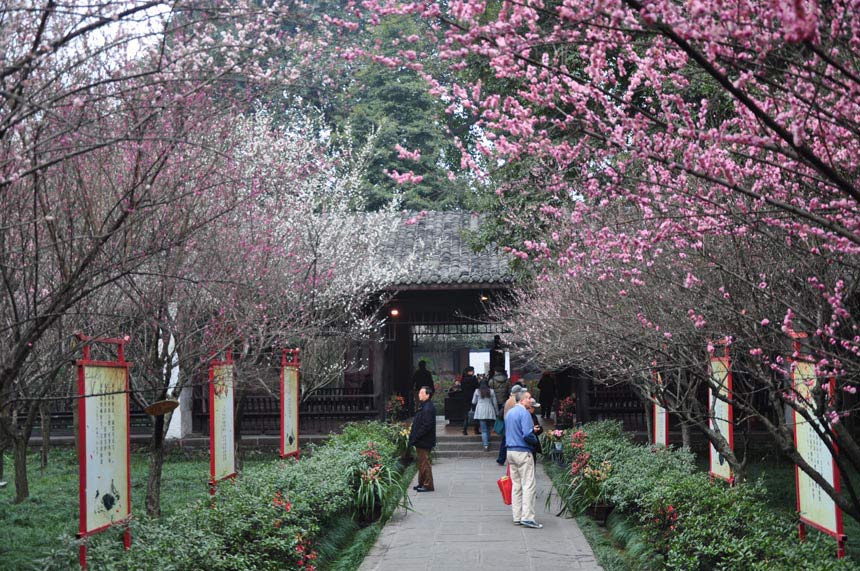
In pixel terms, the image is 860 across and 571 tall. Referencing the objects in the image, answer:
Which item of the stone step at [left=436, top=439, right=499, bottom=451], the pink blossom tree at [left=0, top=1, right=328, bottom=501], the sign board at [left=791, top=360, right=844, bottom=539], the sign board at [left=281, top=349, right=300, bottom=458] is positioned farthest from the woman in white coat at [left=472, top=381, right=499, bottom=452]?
the pink blossom tree at [left=0, top=1, right=328, bottom=501]

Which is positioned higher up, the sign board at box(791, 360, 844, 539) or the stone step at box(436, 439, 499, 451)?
the sign board at box(791, 360, 844, 539)

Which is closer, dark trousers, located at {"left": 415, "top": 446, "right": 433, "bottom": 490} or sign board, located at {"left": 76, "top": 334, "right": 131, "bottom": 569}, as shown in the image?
sign board, located at {"left": 76, "top": 334, "right": 131, "bottom": 569}

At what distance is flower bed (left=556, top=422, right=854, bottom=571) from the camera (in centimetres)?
704

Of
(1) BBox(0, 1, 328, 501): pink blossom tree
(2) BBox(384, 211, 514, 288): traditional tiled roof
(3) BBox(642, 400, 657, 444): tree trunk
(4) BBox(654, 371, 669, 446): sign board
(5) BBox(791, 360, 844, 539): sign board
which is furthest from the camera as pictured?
(2) BBox(384, 211, 514, 288): traditional tiled roof

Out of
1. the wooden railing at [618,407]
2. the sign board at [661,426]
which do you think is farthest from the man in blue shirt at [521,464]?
the wooden railing at [618,407]

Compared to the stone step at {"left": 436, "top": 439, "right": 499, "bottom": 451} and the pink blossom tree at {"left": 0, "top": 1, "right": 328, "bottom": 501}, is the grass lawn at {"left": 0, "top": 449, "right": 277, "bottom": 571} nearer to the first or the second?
the pink blossom tree at {"left": 0, "top": 1, "right": 328, "bottom": 501}

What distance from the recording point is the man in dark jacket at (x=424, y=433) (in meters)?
15.0

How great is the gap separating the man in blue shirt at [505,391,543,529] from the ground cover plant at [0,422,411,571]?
68.2 inches

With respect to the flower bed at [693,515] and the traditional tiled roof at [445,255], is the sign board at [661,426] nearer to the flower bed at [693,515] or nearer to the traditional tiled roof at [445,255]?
the flower bed at [693,515]

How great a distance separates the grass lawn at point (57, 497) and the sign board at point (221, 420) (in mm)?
628

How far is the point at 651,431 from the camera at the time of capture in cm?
1695

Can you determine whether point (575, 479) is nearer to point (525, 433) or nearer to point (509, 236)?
point (525, 433)

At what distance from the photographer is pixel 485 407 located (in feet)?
69.8

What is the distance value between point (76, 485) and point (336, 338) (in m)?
5.38
